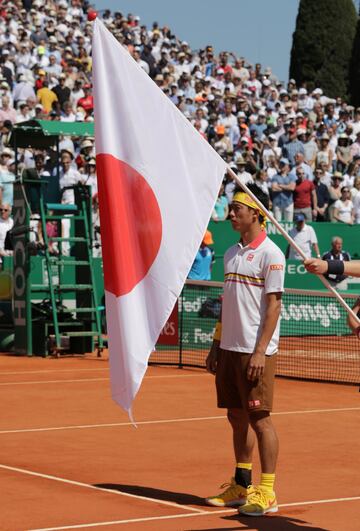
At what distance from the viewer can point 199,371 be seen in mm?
17328

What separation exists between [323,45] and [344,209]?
39.5 metres

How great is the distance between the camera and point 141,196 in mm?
7887

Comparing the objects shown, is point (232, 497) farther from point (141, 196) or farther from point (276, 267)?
point (141, 196)

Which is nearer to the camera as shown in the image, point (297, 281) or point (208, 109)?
point (297, 281)

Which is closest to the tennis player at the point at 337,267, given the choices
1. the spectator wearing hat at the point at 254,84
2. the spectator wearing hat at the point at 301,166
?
the spectator wearing hat at the point at 301,166

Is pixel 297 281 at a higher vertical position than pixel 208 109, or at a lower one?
lower

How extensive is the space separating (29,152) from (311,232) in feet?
18.8

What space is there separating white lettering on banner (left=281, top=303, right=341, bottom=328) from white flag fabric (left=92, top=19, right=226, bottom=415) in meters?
13.9

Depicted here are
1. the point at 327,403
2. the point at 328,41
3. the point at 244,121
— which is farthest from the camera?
the point at 328,41

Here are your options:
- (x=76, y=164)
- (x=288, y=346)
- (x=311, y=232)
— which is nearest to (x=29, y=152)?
(x=76, y=164)

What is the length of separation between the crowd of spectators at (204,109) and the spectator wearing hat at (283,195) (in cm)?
2

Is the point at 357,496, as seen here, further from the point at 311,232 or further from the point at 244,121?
the point at 244,121

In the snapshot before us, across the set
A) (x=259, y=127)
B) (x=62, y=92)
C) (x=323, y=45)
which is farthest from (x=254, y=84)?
(x=323, y=45)

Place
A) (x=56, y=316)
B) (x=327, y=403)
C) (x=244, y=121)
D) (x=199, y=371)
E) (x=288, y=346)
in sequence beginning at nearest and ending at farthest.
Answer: (x=327, y=403) → (x=199, y=371) → (x=56, y=316) → (x=288, y=346) → (x=244, y=121)
